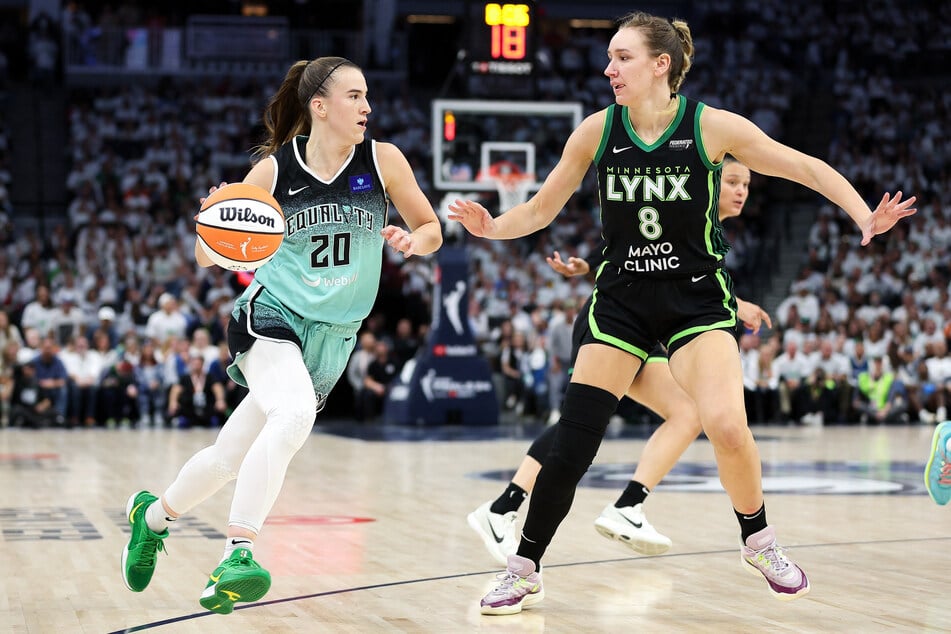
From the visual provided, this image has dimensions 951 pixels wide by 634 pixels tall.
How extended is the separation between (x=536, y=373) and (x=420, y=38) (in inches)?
515

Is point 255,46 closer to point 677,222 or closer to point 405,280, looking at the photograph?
point 405,280

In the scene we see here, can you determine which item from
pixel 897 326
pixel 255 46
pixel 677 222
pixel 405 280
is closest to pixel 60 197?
pixel 255 46

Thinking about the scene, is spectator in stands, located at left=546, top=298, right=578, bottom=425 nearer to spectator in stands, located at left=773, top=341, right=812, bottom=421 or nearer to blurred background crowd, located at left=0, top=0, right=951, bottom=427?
blurred background crowd, located at left=0, top=0, right=951, bottom=427

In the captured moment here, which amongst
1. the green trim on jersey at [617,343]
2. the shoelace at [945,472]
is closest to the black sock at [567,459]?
the green trim on jersey at [617,343]

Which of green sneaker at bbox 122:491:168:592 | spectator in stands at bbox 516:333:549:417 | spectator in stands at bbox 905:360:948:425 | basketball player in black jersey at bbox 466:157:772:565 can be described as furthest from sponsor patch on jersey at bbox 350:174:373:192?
spectator in stands at bbox 905:360:948:425

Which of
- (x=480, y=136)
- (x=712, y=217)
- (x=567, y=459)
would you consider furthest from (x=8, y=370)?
(x=712, y=217)

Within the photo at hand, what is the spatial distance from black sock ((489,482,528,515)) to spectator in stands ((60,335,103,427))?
12.4 m

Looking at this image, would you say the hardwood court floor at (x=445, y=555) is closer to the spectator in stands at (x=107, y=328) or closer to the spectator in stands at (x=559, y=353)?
the spectator in stands at (x=559, y=353)

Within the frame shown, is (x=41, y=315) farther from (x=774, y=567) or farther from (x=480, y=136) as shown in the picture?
(x=774, y=567)

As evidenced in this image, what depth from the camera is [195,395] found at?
17.6 meters

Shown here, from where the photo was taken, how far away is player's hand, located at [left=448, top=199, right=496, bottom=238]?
527cm

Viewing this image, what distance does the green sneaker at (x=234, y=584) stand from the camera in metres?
4.54

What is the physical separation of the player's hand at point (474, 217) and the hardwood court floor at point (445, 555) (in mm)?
1516

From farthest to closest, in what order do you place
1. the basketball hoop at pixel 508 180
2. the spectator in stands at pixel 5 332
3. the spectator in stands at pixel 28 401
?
the spectator in stands at pixel 5 332
the spectator in stands at pixel 28 401
the basketball hoop at pixel 508 180
